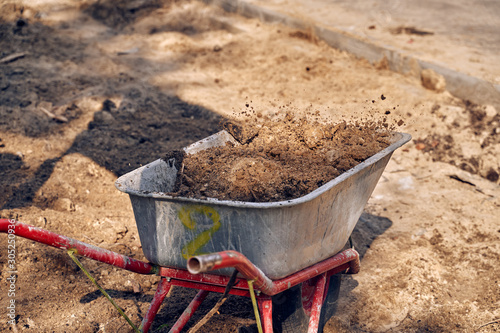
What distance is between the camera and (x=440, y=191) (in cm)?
424

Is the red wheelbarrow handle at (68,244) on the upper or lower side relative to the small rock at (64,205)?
upper

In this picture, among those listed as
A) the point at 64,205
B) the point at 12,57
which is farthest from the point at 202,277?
the point at 12,57

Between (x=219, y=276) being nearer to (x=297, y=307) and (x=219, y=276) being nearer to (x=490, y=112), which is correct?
(x=297, y=307)

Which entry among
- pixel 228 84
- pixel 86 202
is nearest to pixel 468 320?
pixel 86 202

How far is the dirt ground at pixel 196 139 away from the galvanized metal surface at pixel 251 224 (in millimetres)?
802

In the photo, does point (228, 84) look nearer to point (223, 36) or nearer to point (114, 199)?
point (223, 36)

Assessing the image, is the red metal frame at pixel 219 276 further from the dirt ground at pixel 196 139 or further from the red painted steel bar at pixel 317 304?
the dirt ground at pixel 196 139

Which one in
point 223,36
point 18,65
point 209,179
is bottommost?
point 18,65

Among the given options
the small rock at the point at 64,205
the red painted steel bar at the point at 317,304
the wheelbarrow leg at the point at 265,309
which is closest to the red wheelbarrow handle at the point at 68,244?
the wheelbarrow leg at the point at 265,309

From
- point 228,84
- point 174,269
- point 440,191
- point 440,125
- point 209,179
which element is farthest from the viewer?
point 228,84

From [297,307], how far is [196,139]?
107 inches

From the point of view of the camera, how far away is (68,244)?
1.97 meters

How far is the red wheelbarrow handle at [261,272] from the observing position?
1.59 metres

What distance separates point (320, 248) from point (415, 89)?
4.00m
